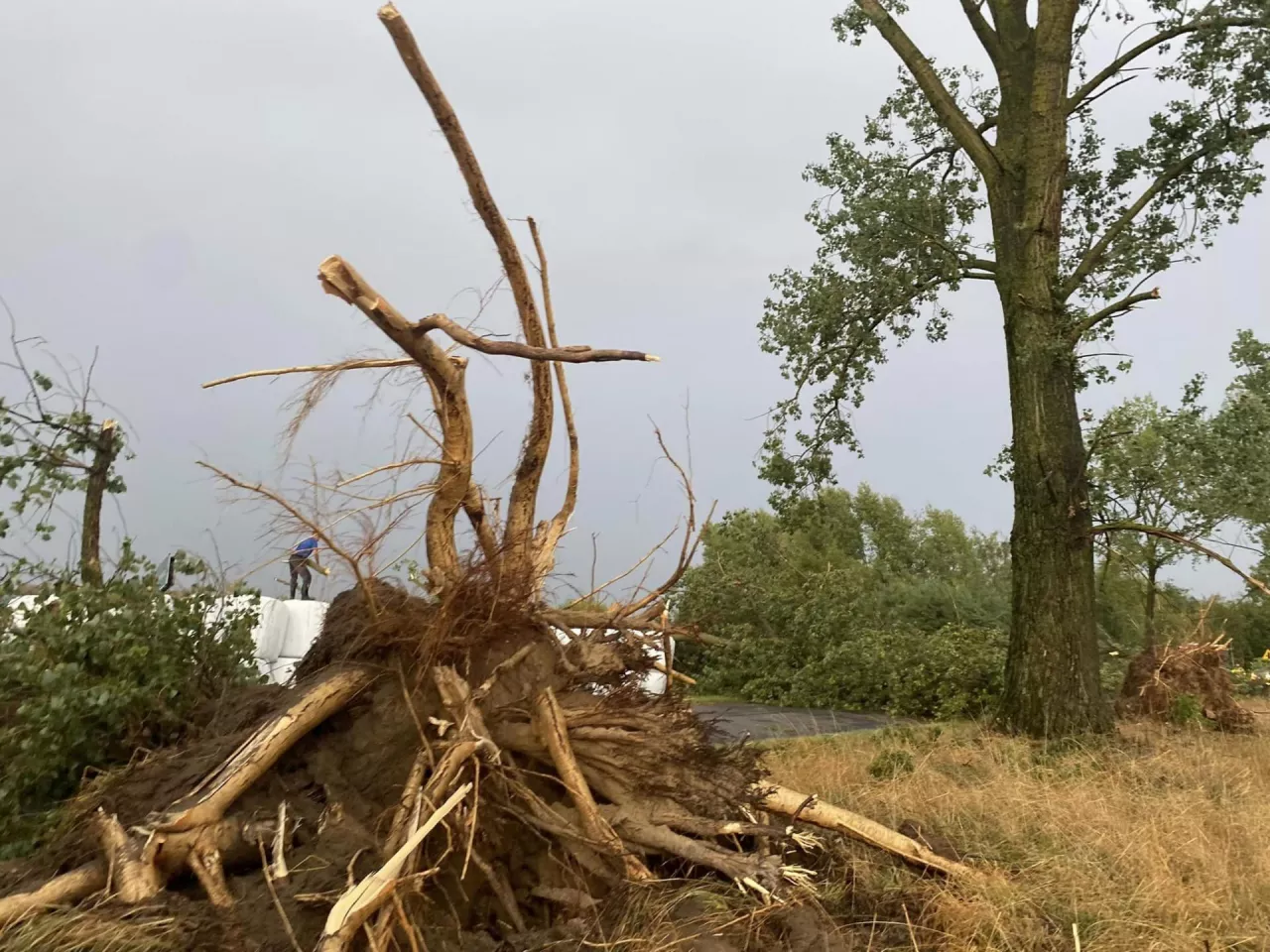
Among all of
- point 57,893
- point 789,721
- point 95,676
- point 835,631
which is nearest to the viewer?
point 57,893

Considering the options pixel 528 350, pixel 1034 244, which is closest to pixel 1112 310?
pixel 1034 244

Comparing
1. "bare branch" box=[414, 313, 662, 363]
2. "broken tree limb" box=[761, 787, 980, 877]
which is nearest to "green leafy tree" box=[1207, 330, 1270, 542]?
"broken tree limb" box=[761, 787, 980, 877]

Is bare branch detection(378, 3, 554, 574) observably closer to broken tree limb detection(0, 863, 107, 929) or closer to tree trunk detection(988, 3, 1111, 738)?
broken tree limb detection(0, 863, 107, 929)

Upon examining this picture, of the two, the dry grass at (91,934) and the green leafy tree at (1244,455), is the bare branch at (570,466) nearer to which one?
the dry grass at (91,934)

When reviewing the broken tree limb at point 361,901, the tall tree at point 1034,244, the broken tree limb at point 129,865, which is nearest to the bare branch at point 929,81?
the tall tree at point 1034,244

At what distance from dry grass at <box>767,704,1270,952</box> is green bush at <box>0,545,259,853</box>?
140 inches

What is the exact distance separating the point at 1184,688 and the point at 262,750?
930 centimetres

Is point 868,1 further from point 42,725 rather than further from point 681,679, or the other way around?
point 42,725

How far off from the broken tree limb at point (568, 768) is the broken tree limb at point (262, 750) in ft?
2.63

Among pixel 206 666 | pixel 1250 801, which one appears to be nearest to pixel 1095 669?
pixel 1250 801

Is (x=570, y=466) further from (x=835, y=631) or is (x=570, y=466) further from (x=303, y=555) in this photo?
(x=835, y=631)

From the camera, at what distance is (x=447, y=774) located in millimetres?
3777

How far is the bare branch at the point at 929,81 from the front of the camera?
33.7ft

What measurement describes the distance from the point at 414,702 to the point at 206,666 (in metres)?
1.98
